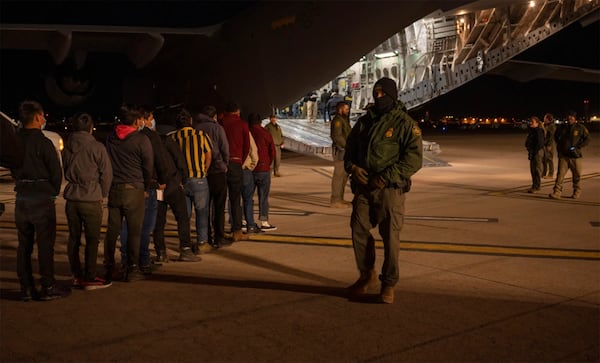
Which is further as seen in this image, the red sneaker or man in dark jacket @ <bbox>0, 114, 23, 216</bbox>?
the red sneaker

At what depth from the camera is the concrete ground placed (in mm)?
4422

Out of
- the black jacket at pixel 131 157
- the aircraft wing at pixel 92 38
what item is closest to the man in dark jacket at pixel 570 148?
the black jacket at pixel 131 157

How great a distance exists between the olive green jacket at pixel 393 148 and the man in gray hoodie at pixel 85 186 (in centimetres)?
242

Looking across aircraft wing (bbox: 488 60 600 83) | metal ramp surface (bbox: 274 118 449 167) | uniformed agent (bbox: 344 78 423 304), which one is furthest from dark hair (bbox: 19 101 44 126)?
aircraft wing (bbox: 488 60 600 83)

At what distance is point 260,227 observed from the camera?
9242mm

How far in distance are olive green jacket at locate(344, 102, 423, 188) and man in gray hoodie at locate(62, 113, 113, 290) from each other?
2422mm

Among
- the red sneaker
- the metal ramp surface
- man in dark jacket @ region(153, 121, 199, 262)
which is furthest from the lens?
the metal ramp surface

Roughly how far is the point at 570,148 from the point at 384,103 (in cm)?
750

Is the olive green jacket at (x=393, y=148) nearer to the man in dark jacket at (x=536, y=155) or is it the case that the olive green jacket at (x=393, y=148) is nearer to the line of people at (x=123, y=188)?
the line of people at (x=123, y=188)

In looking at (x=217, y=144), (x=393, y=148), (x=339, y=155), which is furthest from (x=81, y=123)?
(x=339, y=155)

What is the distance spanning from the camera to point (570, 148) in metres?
11.9

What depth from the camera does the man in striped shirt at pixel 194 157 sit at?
7.50 meters

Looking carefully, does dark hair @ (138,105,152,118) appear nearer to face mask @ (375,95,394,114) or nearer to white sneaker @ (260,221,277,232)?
face mask @ (375,95,394,114)

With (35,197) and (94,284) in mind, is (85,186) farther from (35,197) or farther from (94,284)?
(94,284)
